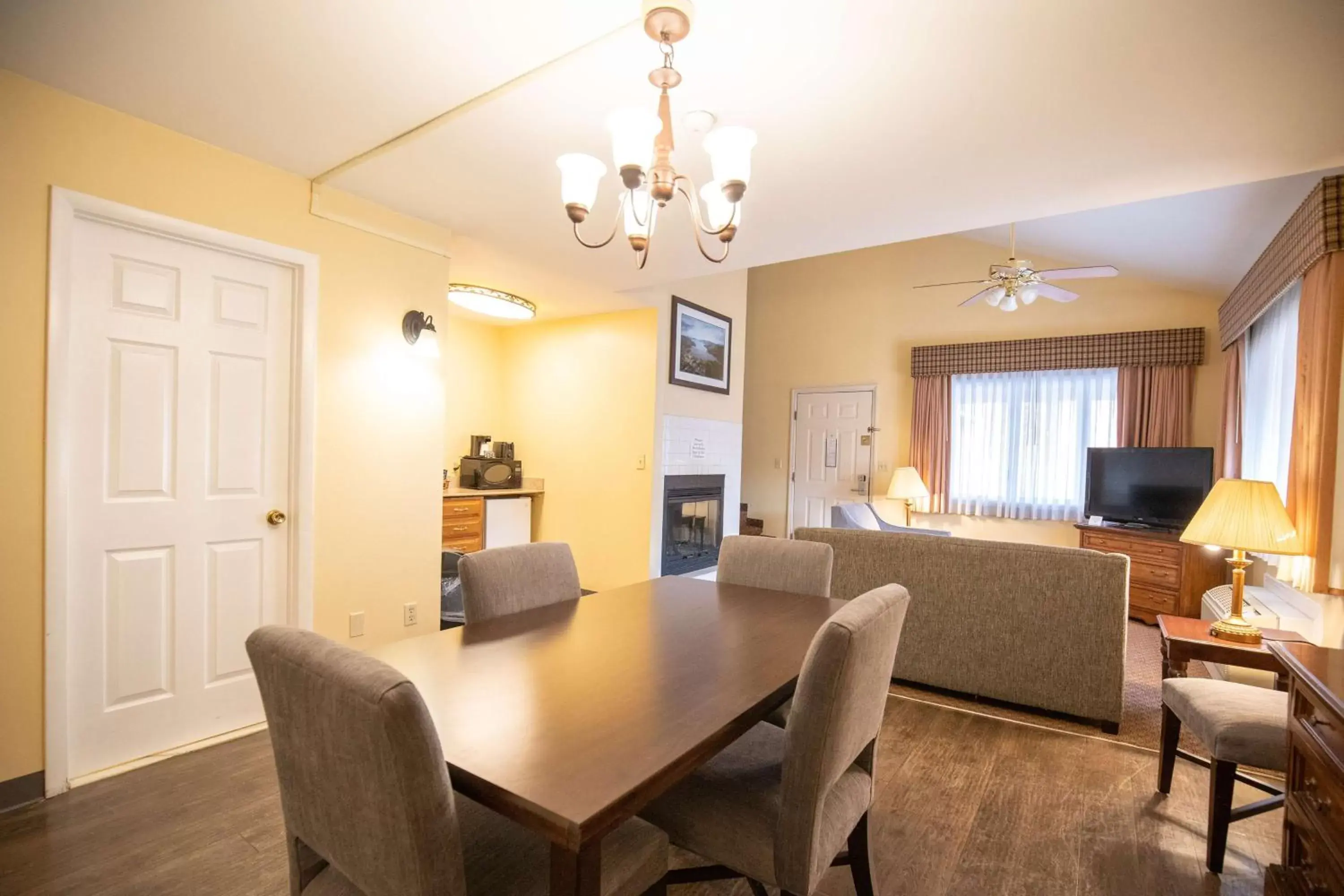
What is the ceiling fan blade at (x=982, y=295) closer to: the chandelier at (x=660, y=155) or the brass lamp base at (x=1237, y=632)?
the brass lamp base at (x=1237, y=632)

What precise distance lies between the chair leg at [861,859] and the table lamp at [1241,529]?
176cm

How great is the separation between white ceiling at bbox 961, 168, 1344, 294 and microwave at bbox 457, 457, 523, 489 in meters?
4.47

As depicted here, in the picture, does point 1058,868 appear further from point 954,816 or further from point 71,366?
point 71,366

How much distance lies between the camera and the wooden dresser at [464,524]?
444cm

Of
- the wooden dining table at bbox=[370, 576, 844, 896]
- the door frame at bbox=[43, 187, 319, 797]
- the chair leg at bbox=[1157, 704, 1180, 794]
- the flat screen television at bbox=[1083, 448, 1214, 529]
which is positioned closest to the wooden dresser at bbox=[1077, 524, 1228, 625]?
the flat screen television at bbox=[1083, 448, 1214, 529]

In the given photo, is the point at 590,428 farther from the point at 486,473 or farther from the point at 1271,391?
the point at 1271,391

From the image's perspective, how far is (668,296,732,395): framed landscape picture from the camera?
4.81 m

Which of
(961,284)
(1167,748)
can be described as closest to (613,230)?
(1167,748)

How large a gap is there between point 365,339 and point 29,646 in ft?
5.15

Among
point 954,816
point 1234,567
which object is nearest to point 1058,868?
A: point 954,816

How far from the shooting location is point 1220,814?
5.64 feet

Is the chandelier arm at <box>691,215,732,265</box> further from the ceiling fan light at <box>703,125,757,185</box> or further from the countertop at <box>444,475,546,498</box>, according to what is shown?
the countertop at <box>444,475,546,498</box>

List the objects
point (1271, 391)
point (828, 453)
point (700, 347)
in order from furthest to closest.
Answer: point (828, 453), point (700, 347), point (1271, 391)

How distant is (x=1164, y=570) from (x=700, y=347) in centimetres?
385
